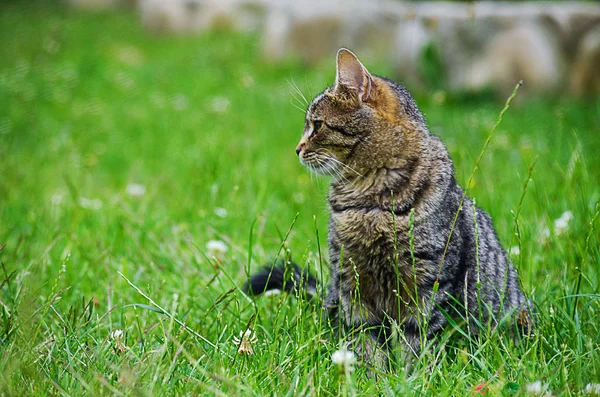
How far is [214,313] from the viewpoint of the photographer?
2.51 meters

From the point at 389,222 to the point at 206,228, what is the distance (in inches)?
59.2

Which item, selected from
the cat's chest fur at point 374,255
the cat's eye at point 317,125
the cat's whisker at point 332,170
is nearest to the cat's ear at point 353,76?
the cat's eye at point 317,125

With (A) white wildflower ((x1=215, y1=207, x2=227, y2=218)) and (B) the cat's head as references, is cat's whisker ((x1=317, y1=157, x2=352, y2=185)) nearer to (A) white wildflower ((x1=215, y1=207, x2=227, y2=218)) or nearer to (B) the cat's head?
(B) the cat's head

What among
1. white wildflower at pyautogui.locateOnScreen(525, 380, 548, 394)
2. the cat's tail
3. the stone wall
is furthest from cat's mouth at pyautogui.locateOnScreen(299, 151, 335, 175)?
the stone wall

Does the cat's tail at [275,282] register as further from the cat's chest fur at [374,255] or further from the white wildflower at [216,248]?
the white wildflower at [216,248]

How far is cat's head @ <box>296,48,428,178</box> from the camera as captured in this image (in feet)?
7.66

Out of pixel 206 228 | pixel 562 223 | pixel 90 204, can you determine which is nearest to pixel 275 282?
pixel 206 228

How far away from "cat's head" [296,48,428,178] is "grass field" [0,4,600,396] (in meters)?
0.32

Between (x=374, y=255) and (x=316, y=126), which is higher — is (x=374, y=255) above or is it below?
below

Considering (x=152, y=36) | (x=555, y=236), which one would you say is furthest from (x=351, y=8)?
(x=555, y=236)

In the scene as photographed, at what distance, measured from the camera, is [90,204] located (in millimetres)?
3936

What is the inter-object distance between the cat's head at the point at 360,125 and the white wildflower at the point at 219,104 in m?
3.91

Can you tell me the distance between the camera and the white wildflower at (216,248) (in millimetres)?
3113

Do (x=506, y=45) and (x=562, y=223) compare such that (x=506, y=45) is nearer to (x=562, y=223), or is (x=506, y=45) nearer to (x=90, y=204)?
(x=562, y=223)
